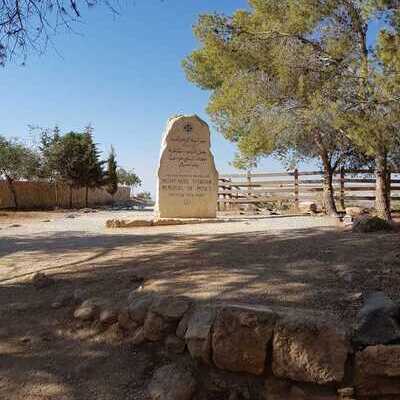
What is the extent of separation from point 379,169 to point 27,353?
1101 centimetres

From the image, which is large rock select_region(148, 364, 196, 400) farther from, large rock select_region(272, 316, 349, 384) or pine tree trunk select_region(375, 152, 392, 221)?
pine tree trunk select_region(375, 152, 392, 221)

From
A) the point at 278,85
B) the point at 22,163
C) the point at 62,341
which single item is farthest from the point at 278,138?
the point at 22,163

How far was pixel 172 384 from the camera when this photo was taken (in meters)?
2.92

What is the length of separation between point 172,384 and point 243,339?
550 mm

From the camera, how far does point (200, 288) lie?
3895mm

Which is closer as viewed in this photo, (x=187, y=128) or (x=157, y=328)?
(x=157, y=328)

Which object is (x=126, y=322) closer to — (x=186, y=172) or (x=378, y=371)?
(x=378, y=371)

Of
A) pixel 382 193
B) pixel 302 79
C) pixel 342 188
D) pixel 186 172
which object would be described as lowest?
pixel 382 193

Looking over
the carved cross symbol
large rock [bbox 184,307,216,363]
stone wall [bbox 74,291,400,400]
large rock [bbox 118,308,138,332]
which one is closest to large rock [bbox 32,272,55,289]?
large rock [bbox 118,308,138,332]

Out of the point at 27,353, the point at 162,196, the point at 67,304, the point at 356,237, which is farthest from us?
the point at 162,196

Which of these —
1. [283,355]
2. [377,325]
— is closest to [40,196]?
[283,355]

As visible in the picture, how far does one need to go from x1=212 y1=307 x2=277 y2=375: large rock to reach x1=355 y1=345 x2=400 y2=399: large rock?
1.92ft

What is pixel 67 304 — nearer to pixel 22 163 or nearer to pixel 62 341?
pixel 62 341

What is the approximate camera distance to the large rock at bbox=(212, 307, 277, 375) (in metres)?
2.95
